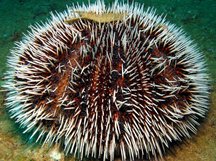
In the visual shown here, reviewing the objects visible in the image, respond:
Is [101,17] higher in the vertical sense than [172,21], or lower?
lower

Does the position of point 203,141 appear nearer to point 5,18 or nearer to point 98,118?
point 98,118

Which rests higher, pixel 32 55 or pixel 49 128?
pixel 32 55

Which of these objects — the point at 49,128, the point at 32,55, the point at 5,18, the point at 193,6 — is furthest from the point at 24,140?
the point at 193,6

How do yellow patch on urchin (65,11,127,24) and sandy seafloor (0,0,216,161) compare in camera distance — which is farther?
sandy seafloor (0,0,216,161)

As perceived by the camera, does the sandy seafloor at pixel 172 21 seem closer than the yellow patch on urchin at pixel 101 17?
No

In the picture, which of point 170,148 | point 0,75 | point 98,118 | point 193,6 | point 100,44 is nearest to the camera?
point 98,118

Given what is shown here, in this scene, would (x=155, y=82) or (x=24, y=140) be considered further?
(x=24, y=140)

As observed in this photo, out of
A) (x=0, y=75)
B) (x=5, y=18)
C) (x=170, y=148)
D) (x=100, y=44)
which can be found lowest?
(x=170, y=148)

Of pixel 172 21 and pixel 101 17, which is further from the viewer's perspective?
pixel 172 21
